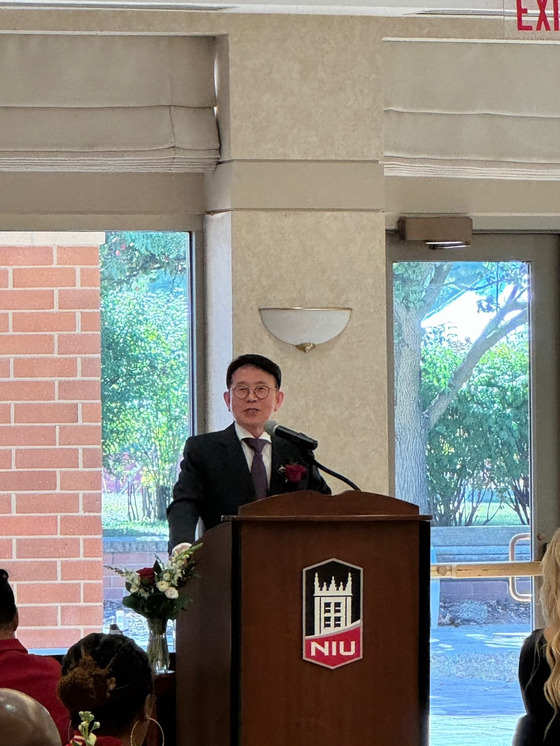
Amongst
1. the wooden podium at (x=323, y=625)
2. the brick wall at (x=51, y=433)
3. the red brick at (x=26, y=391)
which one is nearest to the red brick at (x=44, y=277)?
the brick wall at (x=51, y=433)

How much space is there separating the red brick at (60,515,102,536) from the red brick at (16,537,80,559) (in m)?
0.03

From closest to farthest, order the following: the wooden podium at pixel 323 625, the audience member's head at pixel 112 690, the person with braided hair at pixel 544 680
Answer: the audience member's head at pixel 112 690, the person with braided hair at pixel 544 680, the wooden podium at pixel 323 625

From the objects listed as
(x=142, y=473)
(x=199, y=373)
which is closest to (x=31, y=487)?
(x=142, y=473)

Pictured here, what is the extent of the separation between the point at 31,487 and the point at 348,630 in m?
2.63

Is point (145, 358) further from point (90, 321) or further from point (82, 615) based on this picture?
point (82, 615)

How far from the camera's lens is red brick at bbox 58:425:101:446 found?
4938 millimetres

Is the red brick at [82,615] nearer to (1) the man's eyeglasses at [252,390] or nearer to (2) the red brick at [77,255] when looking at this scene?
(2) the red brick at [77,255]

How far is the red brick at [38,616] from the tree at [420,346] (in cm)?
150

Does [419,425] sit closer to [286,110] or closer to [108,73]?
[286,110]

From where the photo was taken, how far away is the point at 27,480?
4902mm

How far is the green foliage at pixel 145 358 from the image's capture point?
498cm

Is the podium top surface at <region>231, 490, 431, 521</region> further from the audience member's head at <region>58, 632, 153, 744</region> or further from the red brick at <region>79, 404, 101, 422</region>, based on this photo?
the red brick at <region>79, 404, 101, 422</region>

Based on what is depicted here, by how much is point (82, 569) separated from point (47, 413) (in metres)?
0.65

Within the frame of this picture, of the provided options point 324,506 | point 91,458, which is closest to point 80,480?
point 91,458
